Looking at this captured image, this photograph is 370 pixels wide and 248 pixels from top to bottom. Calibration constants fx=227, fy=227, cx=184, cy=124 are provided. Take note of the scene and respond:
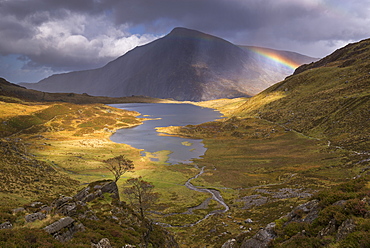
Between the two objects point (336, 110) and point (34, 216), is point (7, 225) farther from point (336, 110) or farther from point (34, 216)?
point (336, 110)

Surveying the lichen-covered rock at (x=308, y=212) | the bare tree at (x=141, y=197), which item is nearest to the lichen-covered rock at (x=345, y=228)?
the lichen-covered rock at (x=308, y=212)

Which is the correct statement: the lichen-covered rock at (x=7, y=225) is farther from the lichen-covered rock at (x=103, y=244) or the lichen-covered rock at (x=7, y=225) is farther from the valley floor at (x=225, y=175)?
the valley floor at (x=225, y=175)

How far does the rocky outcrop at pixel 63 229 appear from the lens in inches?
828

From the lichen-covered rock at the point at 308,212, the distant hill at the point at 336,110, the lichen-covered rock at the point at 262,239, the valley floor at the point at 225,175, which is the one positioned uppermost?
the distant hill at the point at 336,110

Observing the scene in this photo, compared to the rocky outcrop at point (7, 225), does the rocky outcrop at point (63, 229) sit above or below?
below

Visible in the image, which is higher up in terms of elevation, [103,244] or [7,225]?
A: [7,225]

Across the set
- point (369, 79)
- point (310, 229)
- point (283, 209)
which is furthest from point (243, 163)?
point (369, 79)

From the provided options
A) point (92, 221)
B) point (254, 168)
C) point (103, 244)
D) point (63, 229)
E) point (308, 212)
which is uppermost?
point (308, 212)

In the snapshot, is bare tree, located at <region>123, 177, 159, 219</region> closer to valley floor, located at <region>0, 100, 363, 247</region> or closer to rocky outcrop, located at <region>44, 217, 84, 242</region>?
valley floor, located at <region>0, 100, 363, 247</region>

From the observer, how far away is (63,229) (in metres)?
21.8

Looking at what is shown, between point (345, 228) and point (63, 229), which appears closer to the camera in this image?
point (345, 228)

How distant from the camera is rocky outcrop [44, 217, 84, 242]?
828 inches

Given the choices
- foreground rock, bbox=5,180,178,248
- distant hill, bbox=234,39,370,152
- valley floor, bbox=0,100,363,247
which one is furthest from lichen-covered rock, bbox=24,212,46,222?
distant hill, bbox=234,39,370,152

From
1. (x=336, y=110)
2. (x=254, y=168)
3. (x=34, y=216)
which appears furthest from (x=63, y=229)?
(x=336, y=110)
